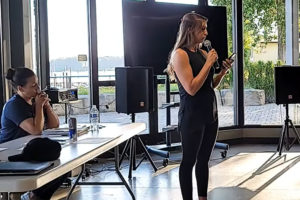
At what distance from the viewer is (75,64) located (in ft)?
18.3

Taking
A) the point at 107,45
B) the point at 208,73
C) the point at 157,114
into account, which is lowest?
the point at 157,114

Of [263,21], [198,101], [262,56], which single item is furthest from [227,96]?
[198,101]

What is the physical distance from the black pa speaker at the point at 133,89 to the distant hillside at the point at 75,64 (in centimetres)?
84

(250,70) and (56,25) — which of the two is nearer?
(56,25)

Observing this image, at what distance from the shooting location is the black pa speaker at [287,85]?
5.75 metres

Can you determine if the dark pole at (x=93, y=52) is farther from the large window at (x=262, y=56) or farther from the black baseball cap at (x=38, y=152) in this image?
the black baseball cap at (x=38, y=152)

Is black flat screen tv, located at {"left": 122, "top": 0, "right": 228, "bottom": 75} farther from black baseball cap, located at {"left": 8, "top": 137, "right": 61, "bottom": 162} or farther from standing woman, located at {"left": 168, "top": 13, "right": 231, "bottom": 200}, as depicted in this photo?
black baseball cap, located at {"left": 8, "top": 137, "right": 61, "bottom": 162}

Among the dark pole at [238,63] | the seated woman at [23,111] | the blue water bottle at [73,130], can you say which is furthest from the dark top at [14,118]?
the dark pole at [238,63]

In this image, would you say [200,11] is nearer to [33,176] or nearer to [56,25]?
[56,25]

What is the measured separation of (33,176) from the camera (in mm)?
1817

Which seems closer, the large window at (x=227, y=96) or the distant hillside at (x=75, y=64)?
the distant hillside at (x=75, y=64)

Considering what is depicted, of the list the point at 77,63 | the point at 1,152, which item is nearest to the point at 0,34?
the point at 77,63

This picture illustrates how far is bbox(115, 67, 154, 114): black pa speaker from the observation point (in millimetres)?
4844

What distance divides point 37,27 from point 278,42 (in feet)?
11.9
